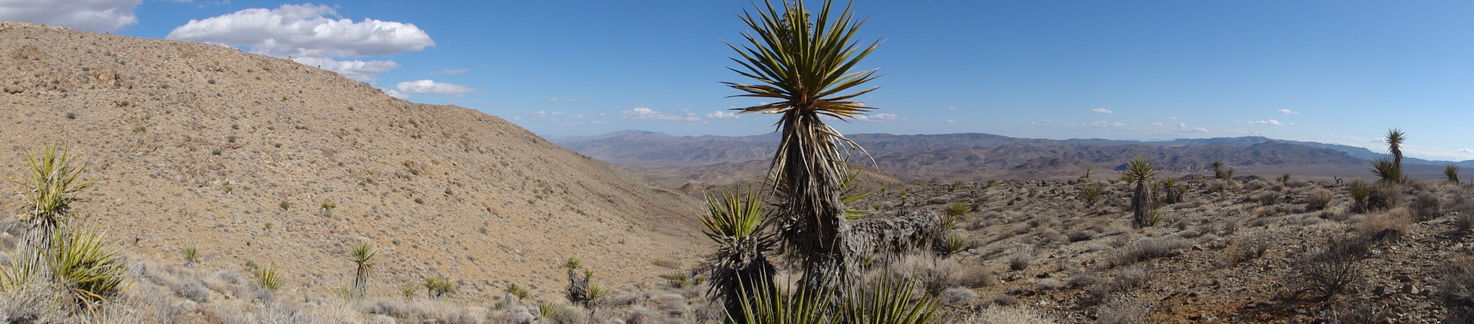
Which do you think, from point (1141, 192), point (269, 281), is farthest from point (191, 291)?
point (1141, 192)

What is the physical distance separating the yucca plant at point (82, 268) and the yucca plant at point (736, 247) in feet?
20.3

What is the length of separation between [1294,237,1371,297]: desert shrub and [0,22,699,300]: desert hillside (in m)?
17.0

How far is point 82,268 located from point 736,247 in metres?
6.64

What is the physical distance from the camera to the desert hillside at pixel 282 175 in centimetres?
1543

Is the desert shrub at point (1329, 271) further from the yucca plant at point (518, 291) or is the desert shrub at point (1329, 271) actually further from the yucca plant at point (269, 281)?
the yucca plant at point (269, 281)

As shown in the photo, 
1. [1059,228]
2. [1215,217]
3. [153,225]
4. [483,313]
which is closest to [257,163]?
[153,225]

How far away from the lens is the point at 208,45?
29.7 metres

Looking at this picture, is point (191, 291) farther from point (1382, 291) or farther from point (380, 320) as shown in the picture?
point (1382, 291)

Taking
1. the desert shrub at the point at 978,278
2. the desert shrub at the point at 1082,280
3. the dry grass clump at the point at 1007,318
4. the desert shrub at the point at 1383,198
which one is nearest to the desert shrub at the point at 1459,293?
the dry grass clump at the point at 1007,318

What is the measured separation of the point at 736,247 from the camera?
742cm

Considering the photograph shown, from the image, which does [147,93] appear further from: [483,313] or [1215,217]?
[1215,217]

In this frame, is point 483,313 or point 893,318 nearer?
point 893,318

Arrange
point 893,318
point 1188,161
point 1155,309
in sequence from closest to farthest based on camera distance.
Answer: point 893,318, point 1155,309, point 1188,161

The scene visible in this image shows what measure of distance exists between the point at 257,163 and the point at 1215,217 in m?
29.8
